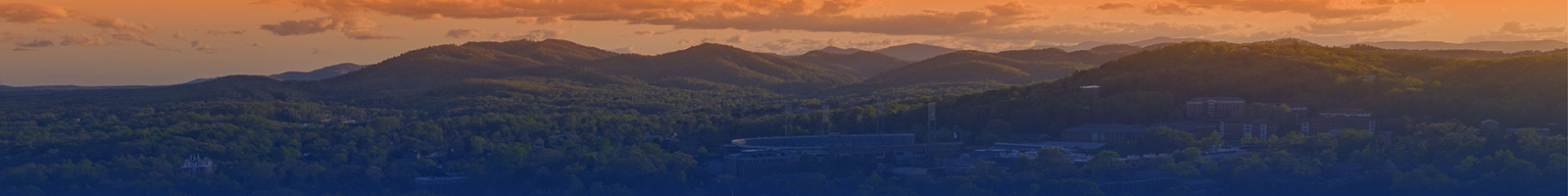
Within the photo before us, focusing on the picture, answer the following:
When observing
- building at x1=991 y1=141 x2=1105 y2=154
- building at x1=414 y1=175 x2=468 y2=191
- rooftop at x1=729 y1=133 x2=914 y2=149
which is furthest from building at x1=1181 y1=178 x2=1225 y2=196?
building at x1=414 y1=175 x2=468 y2=191

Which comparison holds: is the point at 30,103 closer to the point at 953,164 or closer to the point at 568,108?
the point at 568,108

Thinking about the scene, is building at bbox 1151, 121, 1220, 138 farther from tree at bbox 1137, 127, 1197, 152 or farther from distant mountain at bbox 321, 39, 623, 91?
distant mountain at bbox 321, 39, 623, 91

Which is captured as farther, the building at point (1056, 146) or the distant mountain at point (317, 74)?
the distant mountain at point (317, 74)

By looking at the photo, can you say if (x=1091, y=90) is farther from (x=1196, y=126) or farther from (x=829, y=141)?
(x=829, y=141)

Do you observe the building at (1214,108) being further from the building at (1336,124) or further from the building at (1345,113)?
the building at (1345,113)

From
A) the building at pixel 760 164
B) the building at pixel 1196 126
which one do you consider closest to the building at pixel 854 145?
the building at pixel 760 164

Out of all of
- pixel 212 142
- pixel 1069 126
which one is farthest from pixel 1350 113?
pixel 212 142
